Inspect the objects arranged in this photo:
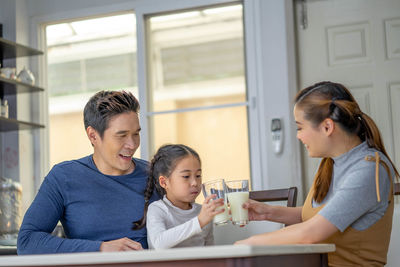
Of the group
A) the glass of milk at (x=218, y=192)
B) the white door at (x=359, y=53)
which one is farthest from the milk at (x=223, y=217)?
the white door at (x=359, y=53)

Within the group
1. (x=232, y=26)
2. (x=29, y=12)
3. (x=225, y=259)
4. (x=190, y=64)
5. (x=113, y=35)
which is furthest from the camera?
(x=113, y=35)

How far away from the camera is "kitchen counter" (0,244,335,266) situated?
105 cm

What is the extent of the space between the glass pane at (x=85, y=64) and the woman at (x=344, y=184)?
5.36 metres

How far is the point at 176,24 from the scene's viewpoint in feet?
13.7

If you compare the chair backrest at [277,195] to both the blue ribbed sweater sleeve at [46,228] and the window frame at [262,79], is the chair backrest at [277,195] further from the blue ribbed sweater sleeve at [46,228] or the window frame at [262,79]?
the window frame at [262,79]

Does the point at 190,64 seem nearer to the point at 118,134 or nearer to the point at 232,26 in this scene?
the point at 232,26

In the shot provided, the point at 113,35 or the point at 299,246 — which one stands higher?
the point at 113,35

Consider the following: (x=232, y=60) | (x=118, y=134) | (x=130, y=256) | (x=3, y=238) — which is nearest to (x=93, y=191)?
(x=118, y=134)

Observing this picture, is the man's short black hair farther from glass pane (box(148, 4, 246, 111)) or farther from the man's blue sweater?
glass pane (box(148, 4, 246, 111))

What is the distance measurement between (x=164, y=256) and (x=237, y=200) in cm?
66

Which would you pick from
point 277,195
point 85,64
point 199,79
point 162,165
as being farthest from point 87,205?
point 85,64

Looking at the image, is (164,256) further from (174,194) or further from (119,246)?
(174,194)

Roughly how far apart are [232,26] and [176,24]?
1.29 feet

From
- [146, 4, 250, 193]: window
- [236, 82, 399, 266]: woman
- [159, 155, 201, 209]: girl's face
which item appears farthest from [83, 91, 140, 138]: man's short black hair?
[146, 4, 250, 193]: window
